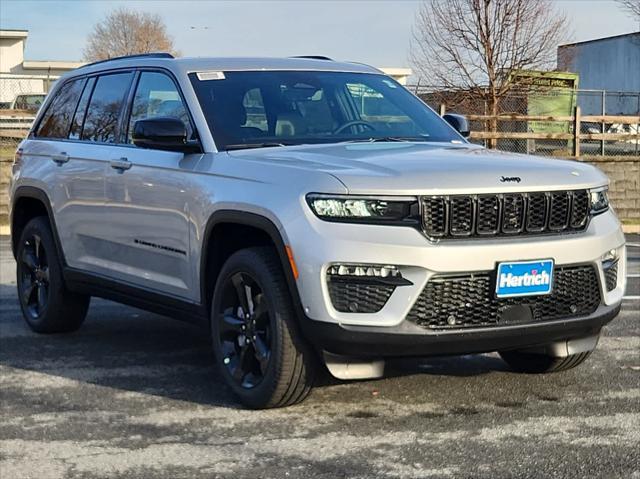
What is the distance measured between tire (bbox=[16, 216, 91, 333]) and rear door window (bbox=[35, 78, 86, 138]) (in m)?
0.64

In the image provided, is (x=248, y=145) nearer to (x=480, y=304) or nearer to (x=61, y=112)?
(x=480, y=304)

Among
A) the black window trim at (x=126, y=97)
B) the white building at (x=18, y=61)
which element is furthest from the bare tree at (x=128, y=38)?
the black window trim at (x=126, y=97)

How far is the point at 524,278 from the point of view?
484 cm

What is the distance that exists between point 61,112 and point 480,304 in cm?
395

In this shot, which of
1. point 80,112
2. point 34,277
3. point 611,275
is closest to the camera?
point 611,275

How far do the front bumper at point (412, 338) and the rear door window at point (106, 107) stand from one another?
8.20 ft

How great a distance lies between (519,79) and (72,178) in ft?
73.7

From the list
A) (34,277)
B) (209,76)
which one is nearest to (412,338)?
(209,76)

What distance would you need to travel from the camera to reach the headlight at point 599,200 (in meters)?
5.27

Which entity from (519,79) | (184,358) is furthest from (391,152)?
(519,79)

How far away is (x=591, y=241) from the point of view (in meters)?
5.10

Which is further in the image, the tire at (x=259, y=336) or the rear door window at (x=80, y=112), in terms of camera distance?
the rear door window at (x=80, y=112)

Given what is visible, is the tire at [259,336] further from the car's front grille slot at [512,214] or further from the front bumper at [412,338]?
the car's front grille slot at [512,214]

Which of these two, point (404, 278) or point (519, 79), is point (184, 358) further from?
point (519, 79)
